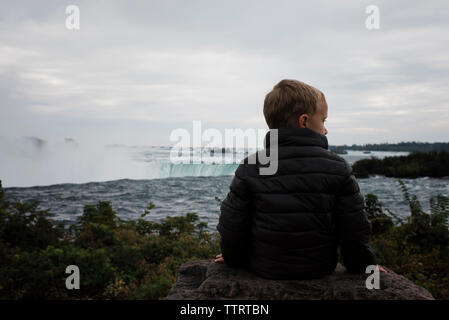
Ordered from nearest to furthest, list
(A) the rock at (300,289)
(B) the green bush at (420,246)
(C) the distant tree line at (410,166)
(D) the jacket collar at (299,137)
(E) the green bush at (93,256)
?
1. (A) the rock at (300,289)
2. (D) the jacket collar at (299,137)
3. (E) the green bush at (93,256)
4. (B) the green bush at (420,246)
5. (C) the distant tree line at (410,166)

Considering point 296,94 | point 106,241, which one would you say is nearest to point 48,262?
point 106,241

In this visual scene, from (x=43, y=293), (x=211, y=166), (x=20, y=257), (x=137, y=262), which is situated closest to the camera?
(x=43, y=293)

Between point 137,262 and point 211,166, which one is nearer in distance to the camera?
point 137,262

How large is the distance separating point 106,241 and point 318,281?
17.5 ft

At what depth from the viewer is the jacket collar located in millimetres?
2238

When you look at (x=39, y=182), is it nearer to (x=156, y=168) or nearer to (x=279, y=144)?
(x=156, y=168)

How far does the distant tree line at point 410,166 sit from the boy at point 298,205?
21.1m

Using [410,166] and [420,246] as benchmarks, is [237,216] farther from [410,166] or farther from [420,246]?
[410,166]

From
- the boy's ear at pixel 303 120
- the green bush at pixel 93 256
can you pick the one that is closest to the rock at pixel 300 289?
the boy's ear at pixel 303 120

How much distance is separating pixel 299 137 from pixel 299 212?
486 millimetres

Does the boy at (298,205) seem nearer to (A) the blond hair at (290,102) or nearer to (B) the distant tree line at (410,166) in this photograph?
(A) the blond hair at (290,102)

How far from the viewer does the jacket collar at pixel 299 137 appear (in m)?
2.24

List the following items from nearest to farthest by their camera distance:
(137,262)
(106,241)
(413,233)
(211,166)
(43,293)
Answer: (43,293)
(137,262)
(413,233)
(106,241)
(211,166)

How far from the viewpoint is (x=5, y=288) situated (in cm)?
454
